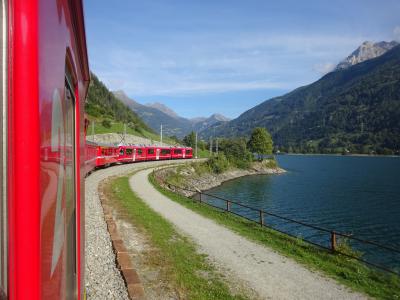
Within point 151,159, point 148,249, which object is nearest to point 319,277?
point 148,249

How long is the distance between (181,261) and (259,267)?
209 centimetres

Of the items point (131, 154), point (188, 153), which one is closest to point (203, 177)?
point (131, 154)

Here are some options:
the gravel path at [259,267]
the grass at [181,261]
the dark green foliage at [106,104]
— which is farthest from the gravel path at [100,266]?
the dark green foliage at [106,104]

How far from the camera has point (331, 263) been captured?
10414 millimetres

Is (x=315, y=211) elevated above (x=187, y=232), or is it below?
below

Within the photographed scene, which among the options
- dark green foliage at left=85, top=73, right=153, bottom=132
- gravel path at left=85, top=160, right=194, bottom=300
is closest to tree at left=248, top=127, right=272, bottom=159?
dark green foliage at left=85, top=73, right=153, bottom=132

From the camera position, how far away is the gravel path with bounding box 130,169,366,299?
808 centimetres

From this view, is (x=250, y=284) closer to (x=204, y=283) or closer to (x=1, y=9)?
(x=204, y=283)

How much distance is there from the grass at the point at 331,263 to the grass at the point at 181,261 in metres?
2.70

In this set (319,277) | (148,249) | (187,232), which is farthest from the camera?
(187,232)

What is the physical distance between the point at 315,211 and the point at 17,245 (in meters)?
34.0

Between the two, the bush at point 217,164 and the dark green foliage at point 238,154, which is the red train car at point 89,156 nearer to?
the bush at point 217,164

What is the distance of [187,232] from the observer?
13.5m

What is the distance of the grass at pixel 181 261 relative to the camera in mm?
7742
